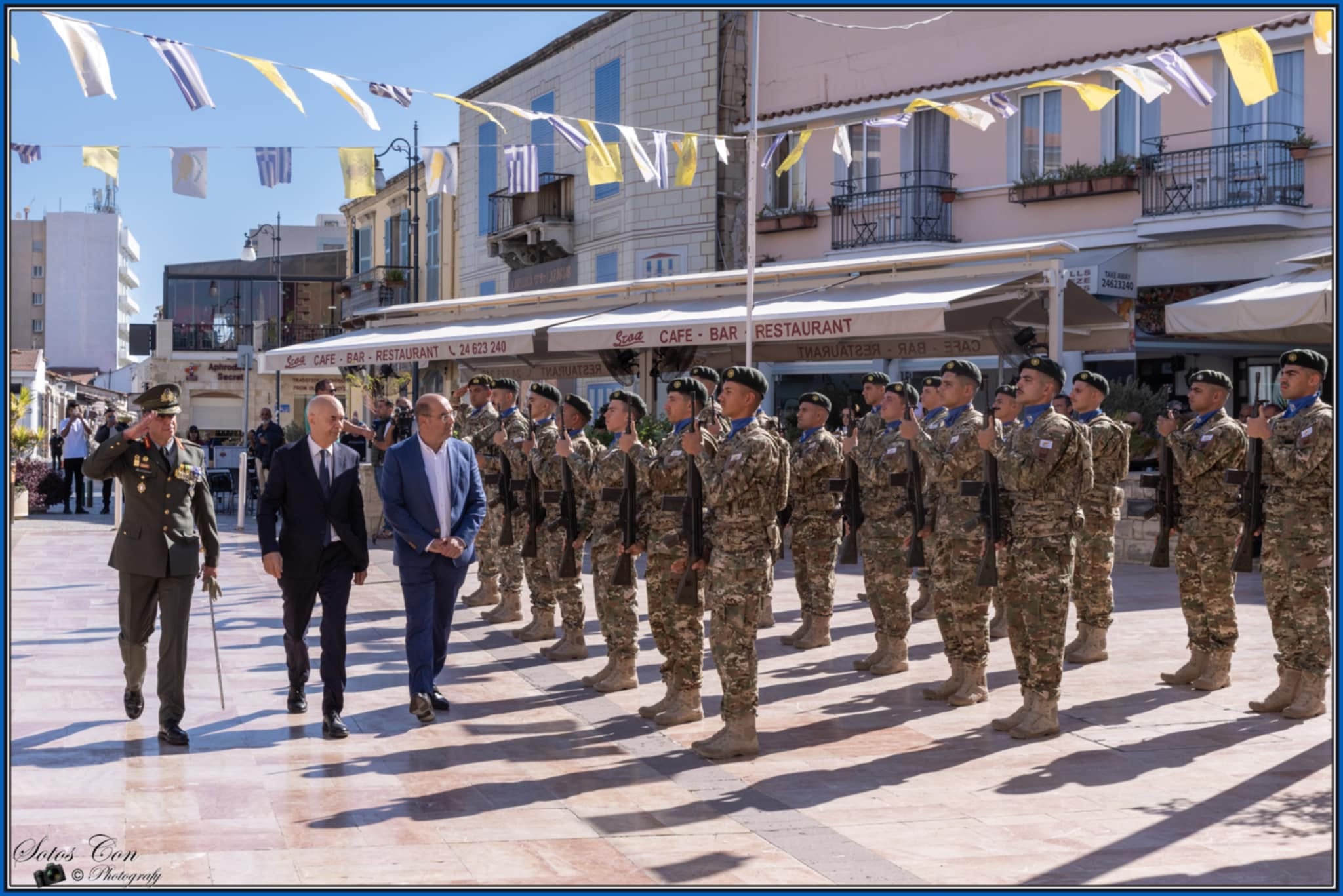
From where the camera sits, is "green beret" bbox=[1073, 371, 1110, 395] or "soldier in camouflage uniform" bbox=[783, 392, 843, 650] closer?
"green beret" bbox=[1073, 371, 1110, 395]

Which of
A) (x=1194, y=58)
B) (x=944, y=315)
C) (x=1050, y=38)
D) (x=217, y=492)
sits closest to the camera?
(x=944, y=315)

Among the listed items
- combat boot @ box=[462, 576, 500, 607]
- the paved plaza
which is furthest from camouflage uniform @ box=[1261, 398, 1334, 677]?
combat boot @ box=[462, 576, 500, 607]

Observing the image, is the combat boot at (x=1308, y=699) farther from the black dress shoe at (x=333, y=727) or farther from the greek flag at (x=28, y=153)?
the greek flag at (x=28, y=153)

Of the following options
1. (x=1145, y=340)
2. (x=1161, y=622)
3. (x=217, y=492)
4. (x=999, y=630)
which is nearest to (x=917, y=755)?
(x=999, y=630)

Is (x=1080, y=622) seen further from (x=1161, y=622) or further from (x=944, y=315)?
(x=944, y=315)

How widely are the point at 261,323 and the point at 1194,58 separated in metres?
38.8

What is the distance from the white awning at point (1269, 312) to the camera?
39.6ft

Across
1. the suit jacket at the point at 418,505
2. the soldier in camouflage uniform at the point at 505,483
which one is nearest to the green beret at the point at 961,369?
the suit jacket at the point at 418,505

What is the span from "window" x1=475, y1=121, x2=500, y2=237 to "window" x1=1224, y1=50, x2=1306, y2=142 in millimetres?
16243

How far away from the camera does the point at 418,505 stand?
26.9ft

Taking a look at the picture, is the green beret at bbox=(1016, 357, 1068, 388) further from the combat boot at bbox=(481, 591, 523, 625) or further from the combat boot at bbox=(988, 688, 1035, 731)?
the combat boot at bbox=(481, 591, 523, 625)

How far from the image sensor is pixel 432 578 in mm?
8266

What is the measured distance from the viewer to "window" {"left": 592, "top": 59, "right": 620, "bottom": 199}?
88.2 ft

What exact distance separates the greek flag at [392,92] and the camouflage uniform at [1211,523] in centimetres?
654
